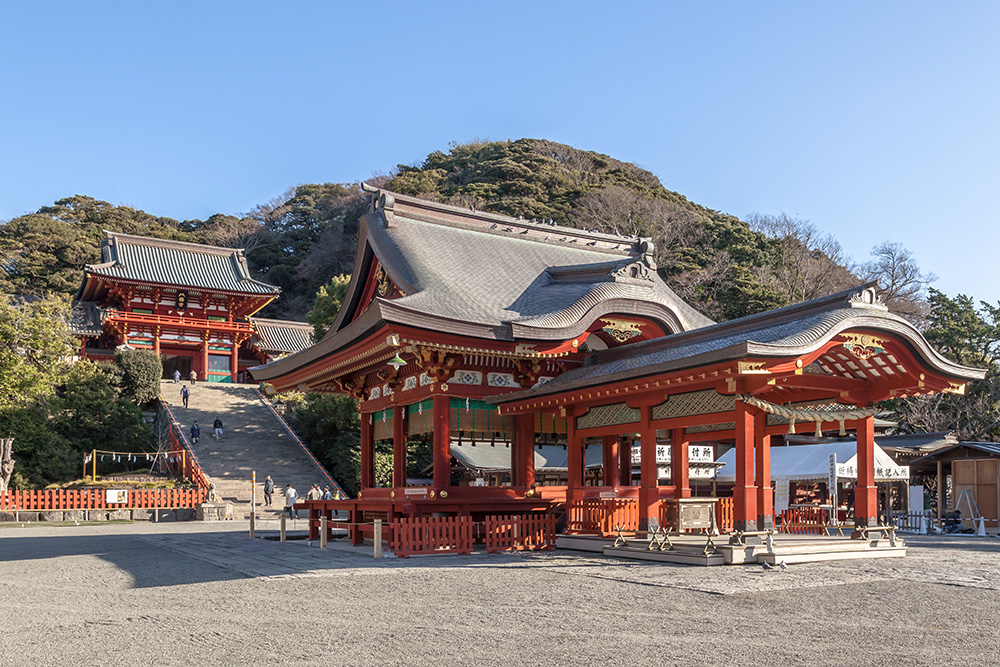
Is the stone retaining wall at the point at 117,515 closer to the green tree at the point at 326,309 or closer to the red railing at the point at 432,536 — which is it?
the green tree at the point at 326,309

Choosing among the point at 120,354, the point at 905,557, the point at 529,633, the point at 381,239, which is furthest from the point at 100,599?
the point at 120,354

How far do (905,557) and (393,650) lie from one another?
9.38 metres

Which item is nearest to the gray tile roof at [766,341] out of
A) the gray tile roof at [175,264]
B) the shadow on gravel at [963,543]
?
the shadow on gravel at [963,543]

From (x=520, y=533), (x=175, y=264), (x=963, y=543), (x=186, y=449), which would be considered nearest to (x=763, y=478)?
(x=520, y=533)

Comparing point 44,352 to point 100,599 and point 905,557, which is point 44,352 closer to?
point 100,599

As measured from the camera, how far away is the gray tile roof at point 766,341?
414 inches

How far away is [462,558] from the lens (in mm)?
12617

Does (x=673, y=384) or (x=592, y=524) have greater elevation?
(x=673, y=384)

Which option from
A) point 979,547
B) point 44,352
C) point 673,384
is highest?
point 44,352

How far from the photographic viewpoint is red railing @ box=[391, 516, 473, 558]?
13.0 metres

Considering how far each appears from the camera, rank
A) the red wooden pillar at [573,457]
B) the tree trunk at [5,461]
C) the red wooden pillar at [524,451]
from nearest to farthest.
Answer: the red wooden pillar at [573,457], the red wooden pillar at [524,451], the tree trunk at [5,461]

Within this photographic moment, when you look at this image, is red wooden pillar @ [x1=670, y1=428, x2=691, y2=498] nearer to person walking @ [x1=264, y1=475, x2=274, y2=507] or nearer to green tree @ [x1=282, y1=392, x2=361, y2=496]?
person walking @ [x1=264, y1=475, x2=274, y2=507]

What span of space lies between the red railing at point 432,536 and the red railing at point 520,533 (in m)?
0.36

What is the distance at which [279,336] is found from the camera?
47.2 metres
